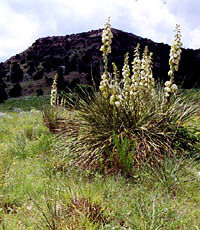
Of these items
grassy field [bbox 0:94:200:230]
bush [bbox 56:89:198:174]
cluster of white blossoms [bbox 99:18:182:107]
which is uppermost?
cluster of white blossoms [bbox 99:18:182:107]

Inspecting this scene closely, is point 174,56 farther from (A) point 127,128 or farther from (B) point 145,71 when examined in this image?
(A) point 127,128

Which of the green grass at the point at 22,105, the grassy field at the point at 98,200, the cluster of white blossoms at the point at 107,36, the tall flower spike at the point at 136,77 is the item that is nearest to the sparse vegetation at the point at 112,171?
the grassy field at the point at 98,200

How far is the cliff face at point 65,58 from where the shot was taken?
140 feet

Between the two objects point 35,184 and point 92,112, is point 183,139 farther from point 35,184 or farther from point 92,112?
point 35,184

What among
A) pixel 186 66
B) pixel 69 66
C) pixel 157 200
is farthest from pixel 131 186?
pixel 69 66

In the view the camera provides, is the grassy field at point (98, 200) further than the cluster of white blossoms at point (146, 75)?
No

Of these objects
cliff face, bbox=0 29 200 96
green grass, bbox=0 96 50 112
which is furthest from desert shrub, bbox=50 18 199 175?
cliff face, bbox=0 29 200 96

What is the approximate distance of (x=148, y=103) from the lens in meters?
4.60

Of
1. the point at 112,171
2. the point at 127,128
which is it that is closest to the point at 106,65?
the point at 127,128

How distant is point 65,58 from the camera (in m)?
50.4

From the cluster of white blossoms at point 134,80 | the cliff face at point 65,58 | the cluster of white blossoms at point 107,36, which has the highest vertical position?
the cliff face at point 65,58

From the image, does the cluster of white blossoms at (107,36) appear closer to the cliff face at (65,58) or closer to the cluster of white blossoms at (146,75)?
the cluster of white blossoms at (146,75)

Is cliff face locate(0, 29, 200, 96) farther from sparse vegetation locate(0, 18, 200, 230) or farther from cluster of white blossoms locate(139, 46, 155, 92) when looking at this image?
sparse vegetation locate(0, 18, 200, 230)

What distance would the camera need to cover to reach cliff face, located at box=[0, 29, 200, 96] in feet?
140
